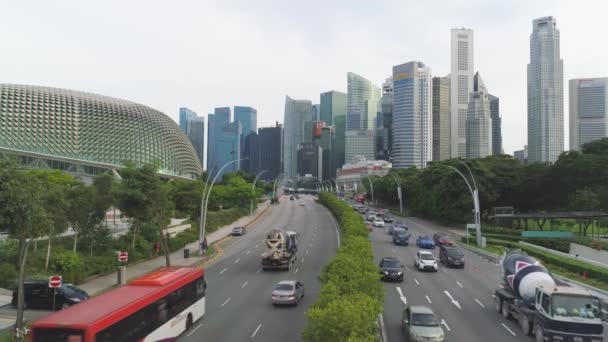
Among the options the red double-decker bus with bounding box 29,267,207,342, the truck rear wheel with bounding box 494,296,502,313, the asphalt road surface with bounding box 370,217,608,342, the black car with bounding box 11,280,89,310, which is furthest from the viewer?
the black car with bounding box 11,280,89,310

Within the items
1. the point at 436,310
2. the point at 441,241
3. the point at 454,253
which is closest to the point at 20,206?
the point at 436,310

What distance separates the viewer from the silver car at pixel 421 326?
1755 centimetres

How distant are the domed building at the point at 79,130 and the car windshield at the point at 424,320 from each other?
287 feet

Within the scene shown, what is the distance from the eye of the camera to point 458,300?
2656cm

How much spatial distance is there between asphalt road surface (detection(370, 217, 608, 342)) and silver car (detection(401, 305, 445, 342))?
0.96 m

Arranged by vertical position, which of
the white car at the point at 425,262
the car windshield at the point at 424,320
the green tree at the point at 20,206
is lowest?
the white car at the point at 425,262

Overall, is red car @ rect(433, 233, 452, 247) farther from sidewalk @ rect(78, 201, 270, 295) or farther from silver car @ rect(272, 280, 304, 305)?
silver car @ rect(272, 280, 304, 305)

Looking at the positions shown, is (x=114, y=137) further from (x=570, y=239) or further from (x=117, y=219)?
(x=570, y=239)

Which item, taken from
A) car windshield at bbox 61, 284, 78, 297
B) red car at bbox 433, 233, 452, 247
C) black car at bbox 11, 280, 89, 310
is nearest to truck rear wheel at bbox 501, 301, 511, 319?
black car at bbox 11, 280, 89, 310

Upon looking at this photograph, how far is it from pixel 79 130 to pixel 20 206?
11275 centimetres

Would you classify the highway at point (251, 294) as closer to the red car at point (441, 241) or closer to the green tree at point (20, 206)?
the green tree at point (20, 206)

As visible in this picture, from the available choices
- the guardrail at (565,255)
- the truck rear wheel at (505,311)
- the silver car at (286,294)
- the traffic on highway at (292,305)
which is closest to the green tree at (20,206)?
the traffic on highway at (292,305)

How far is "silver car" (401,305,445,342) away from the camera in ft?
57.6

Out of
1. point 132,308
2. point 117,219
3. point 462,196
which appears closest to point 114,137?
point 117,219
